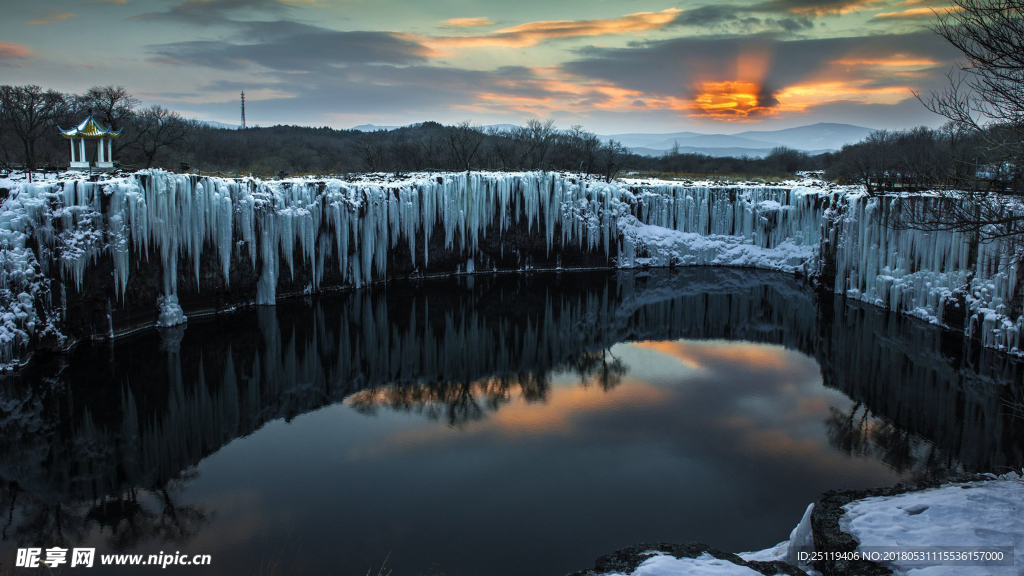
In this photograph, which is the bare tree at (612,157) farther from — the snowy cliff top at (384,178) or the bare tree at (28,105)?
the bare tree at (28,105)

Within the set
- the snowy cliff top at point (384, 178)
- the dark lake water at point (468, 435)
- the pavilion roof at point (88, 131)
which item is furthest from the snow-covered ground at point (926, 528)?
the pavilion roof at point (88, 131)

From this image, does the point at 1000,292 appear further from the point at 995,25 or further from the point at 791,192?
the point at 791,192

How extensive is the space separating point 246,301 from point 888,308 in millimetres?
24275

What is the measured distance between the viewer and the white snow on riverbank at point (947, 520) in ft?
20.6

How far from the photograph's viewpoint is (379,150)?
49719mm

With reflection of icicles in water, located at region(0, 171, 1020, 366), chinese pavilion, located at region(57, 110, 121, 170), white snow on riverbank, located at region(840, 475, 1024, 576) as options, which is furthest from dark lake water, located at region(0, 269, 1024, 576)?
chinese pavilion, located at region(57, 110, 121, 170)

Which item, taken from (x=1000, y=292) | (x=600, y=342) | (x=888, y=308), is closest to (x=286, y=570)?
(x=600, y=342)

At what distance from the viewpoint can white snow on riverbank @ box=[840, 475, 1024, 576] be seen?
247 inches

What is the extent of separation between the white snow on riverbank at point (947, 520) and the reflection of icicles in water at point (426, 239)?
328cm

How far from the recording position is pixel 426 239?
30.9 meters

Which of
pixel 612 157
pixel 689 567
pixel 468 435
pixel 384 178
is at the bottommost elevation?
pixel 468 435

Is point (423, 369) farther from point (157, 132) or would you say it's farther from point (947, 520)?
point (157, 132)

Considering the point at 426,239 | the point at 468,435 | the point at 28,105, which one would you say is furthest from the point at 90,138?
the point at 468,435

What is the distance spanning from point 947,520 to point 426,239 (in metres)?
26.0
